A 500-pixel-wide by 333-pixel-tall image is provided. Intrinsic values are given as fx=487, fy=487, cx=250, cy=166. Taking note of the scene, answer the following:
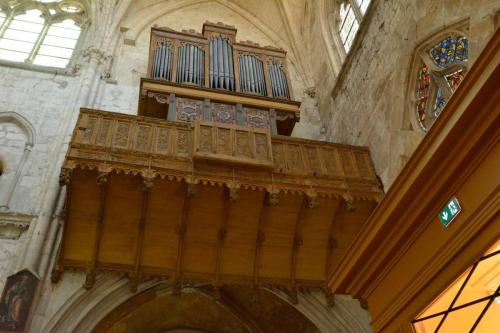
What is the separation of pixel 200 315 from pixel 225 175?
13.6 feet

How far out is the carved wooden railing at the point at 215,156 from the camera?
302 inches

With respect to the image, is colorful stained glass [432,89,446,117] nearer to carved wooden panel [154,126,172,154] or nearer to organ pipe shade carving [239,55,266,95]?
organ pipe shade carving [239,55,266,95]

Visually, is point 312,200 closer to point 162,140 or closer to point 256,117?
point 162,140

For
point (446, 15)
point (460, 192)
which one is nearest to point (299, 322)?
point (446, 15)

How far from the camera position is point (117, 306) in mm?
8312

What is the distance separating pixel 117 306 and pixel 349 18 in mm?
8893

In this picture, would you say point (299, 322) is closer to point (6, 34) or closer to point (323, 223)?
point (323, 223)

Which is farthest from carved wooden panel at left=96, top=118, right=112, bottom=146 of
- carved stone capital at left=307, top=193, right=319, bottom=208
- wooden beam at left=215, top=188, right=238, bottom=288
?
carved stone capital at left=307, top=193, right=319, bottom=208

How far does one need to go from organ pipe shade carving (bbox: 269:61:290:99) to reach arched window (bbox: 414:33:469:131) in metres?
3.45

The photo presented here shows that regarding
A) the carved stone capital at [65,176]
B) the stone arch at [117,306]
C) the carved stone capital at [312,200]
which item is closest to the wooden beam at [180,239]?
the stone arch at [117,306]

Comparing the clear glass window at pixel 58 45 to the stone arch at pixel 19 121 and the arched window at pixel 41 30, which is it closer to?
the arched window at pixel 41 30

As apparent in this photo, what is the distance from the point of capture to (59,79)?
452 inches

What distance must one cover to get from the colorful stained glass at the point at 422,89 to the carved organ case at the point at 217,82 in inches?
112

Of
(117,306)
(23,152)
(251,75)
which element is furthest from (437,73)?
(23,152)
